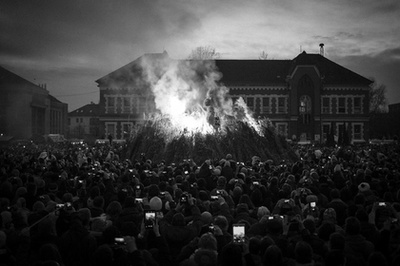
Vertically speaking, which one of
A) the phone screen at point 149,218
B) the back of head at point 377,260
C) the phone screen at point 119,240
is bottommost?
the back of head at point 377,260

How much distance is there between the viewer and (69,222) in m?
9.33

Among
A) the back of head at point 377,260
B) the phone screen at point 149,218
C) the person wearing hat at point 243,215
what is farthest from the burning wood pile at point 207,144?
the back of head at point 377,260

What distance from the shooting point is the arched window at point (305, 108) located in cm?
7088

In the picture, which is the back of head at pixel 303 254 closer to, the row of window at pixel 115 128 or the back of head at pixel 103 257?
the back of head at pixel 103 257

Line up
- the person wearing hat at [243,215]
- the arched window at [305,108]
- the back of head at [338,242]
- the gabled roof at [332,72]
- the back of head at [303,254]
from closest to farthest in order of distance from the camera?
1. the back of head at [303,254]
2. the back of head at [338,242]
3. the person wearing hat at [243,215]
4. the gabled roof at [332,72]
5. the arched window at [305,108]

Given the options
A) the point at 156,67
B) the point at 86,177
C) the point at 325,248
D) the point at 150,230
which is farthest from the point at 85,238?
the point at 156,67

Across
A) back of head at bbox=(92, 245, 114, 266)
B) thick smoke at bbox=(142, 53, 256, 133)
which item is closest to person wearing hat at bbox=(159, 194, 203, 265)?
back of head at bbox=(92, 245, 114, 266)

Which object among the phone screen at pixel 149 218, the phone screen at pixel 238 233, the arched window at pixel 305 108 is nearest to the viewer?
the phone screen at pixel 238 233

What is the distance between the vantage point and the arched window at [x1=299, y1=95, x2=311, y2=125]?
70.9 meters

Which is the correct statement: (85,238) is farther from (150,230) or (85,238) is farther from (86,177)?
(86,177)

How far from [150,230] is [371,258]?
12.4 feet

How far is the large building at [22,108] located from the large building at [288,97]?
12.1m

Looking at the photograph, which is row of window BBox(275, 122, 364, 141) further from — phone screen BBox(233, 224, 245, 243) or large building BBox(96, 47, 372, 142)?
phone screen BBox(233, 224, 245, 243)

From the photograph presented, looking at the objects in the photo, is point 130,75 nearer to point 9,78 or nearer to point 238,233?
point 9,78
